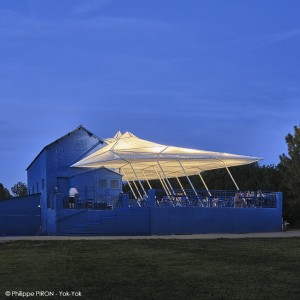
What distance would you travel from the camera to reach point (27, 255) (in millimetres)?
14977

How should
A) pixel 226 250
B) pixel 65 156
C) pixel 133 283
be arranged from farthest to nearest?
pixel 65 156 < pixel 226 250 < pixel 133 283

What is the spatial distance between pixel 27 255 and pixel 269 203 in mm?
19457


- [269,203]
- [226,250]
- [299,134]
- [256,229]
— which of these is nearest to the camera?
[226,250]

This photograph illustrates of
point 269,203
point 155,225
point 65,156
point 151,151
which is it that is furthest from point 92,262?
point 65,156

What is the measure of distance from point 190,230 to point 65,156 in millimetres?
10787

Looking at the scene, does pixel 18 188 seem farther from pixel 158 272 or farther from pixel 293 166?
pixel 158 272

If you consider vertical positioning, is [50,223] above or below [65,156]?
below

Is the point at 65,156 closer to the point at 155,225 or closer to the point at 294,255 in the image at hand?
the point at 155,225

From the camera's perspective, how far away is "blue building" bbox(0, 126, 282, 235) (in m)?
27.7

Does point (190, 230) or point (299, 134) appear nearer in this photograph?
point (190, 230)

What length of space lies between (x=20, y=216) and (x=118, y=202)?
22.1 feet

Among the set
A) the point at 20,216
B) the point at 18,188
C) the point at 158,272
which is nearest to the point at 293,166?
the point at 20,216

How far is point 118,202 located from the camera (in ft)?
102

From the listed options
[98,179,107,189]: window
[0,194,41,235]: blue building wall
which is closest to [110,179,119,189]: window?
[98,179,107,189]: window
